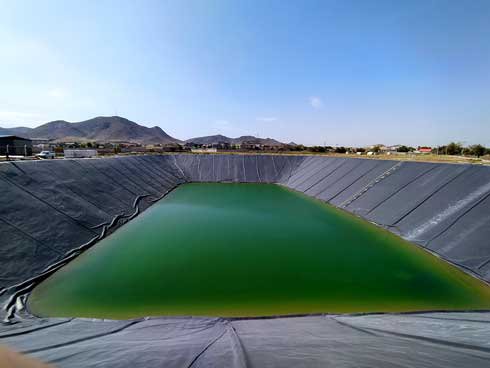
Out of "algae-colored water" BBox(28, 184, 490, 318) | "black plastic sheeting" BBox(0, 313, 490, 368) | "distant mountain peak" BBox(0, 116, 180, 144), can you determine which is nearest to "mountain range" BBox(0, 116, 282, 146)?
"distant mountain peak" BBox(0, 116, 180, 144)

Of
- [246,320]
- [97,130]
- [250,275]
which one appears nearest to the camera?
[246,320]

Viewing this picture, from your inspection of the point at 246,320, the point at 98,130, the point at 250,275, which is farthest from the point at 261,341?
the point at 98,130

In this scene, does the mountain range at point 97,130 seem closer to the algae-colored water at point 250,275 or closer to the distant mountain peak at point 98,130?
the distant mountain peak at point 98,130

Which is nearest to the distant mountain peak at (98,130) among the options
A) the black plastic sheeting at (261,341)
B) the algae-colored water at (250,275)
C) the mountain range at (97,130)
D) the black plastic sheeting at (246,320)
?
the mountain range at (97,130)

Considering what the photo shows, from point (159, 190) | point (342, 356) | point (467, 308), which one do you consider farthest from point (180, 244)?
point (159, 190)

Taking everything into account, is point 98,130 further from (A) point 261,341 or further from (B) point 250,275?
(A) point 261,341
